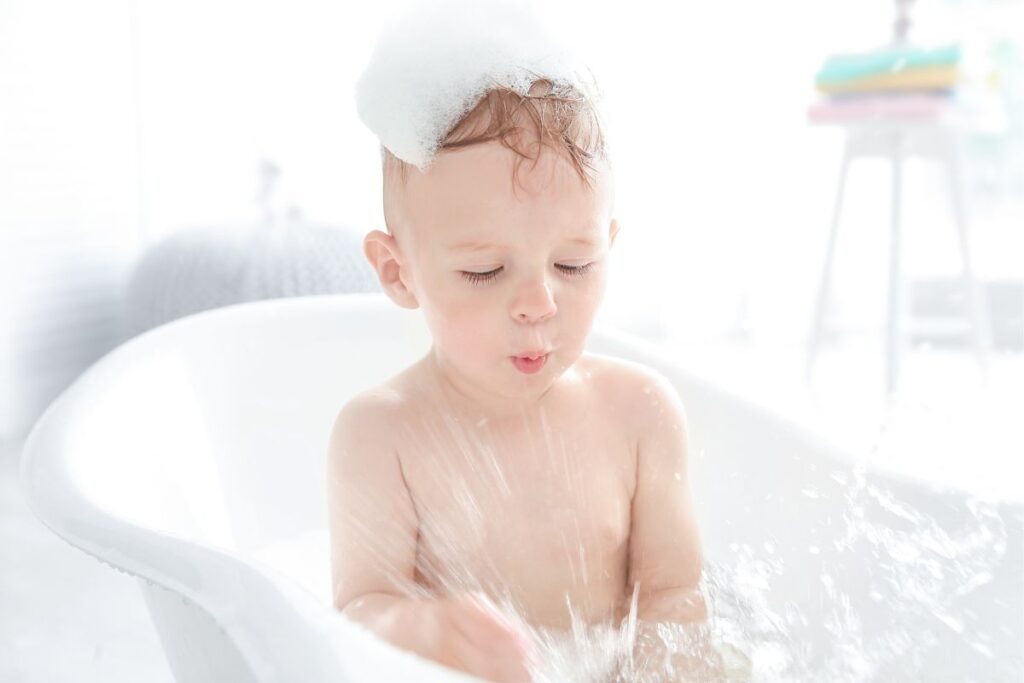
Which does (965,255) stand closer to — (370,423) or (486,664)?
(370,423)

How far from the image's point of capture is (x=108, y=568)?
1.75m

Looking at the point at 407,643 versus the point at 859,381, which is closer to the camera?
the point at 407,643

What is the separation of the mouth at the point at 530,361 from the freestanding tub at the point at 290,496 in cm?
26

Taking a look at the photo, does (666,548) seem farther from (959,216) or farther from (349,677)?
(959,216)

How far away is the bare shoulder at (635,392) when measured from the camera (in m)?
1.04

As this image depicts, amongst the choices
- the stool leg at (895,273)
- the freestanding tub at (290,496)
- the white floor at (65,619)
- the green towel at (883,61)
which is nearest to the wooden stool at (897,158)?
the stool leg at (895,273)

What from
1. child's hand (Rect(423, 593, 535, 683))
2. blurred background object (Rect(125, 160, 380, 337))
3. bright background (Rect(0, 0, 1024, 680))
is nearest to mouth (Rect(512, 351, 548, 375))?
child's hand (Rect(423, 593, 535, 683))

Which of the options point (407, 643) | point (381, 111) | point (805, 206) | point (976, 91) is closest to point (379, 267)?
point (381, 111)

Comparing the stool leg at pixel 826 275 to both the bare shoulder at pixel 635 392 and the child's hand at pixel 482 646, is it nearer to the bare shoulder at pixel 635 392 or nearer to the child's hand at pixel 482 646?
the bare shoulder at pixel 635 392

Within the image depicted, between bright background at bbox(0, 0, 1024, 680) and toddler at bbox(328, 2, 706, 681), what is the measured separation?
1.20 meters

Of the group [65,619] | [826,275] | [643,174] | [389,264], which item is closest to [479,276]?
[389,264]

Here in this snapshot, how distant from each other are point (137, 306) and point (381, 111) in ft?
4.52

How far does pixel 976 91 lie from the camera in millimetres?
2469

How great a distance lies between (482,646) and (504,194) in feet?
1.15
